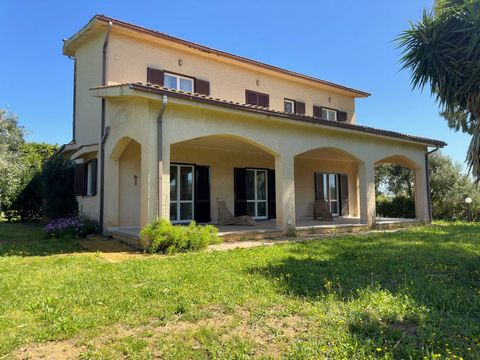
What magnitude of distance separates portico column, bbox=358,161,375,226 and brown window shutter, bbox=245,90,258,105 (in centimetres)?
543

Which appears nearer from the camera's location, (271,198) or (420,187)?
(420,187)

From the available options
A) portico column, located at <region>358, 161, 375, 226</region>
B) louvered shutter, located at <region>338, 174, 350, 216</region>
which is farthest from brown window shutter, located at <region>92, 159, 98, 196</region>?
louvered shutter, located at <region>338, 174, 350, 216</region>

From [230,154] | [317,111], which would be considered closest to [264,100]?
[230,154]

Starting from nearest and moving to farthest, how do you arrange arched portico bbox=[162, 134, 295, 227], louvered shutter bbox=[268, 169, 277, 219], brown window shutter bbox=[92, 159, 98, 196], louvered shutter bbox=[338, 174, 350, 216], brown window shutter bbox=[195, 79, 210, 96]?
brown window shutter bbox=[92, 159, 98, 196], arched portico bbox=[162, 134, 295, 227], brown window shutter bbox=[195, 79, 210, 96], louvered shutter bbox=[268, 169, 277, 219], louvered shutter bbox=[338, 174, 350, 216]

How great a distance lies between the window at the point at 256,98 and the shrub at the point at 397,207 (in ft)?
33.4

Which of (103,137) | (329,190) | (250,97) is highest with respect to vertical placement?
(250,97)

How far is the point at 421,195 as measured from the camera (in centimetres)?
1532

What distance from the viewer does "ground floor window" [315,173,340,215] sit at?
17500 millimetres

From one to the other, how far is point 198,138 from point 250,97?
19.5 ft

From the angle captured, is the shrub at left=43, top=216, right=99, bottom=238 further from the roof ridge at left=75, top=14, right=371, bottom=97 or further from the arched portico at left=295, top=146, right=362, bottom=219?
the arched portico at left=295, top=146, right=362, bottom=219

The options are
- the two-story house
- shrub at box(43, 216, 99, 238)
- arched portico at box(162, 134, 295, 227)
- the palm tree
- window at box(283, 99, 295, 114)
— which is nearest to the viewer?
the palm tree

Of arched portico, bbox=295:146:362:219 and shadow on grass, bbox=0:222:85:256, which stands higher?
arched portico, bbox=295:146:362:219

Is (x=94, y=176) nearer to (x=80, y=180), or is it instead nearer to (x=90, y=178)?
(x=90, y=178)

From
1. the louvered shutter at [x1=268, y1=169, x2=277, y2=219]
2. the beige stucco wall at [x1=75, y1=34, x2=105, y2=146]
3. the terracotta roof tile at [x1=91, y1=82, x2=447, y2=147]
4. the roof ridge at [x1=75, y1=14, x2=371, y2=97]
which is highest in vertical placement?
A: the roof ridge at [x1=75, y1=14, x2=371, y2=97]
